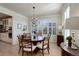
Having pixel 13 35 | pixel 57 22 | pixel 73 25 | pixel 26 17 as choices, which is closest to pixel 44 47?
pixel 57 22

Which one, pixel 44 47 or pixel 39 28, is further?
pixel 44 47

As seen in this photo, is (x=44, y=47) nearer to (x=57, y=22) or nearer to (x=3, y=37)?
(x=57, y=22)

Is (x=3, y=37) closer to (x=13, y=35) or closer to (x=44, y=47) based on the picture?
(x=13, y=35)

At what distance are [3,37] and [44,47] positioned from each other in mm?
4091

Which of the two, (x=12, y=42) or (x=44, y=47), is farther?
(x=12, y=42)

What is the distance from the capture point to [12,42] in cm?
564

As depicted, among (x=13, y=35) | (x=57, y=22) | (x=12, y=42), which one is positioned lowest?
(x=12, y=42)

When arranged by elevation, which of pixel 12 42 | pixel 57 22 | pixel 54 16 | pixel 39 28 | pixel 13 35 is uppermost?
pixel 54 16

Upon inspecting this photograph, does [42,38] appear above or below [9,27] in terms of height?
below

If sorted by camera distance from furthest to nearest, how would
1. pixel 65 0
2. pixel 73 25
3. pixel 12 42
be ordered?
pixel 12 42 < pixel 73 25 < pixel 65 0

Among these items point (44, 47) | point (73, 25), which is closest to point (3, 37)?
point (44, 47)

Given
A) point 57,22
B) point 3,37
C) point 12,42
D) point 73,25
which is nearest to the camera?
point 73,25

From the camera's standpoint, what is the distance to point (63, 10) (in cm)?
357

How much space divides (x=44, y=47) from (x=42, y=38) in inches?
15.1
